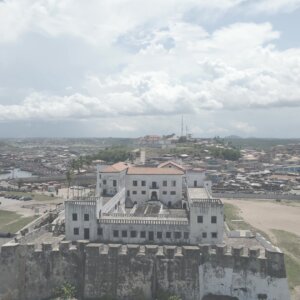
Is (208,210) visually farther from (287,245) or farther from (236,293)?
(287,245)

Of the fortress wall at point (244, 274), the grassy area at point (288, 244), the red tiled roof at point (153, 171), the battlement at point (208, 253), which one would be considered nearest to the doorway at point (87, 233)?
the battlement at point (208, 253)

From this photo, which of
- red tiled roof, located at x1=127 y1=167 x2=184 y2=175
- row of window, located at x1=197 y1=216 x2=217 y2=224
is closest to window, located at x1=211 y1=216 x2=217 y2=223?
row of window, located at x1=197 y1=216 x2=217 y2=224

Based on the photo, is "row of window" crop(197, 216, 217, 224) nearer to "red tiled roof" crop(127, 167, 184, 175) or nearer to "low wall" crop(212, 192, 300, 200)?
"red tiled roof" crop(127, 167, 184, 175)

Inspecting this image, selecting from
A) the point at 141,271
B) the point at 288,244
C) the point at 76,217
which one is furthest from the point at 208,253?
the point at 288,244

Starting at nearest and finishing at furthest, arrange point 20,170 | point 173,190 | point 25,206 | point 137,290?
point 137,290, point 173,190, point 25,206, point 20,170

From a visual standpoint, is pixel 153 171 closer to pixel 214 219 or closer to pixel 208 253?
pixel 214 219

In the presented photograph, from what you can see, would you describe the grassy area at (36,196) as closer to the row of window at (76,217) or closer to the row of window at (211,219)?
the row of window at (76,217)

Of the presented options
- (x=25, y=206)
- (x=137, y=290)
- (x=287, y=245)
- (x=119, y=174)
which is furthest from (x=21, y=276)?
(x=25, y=206)
